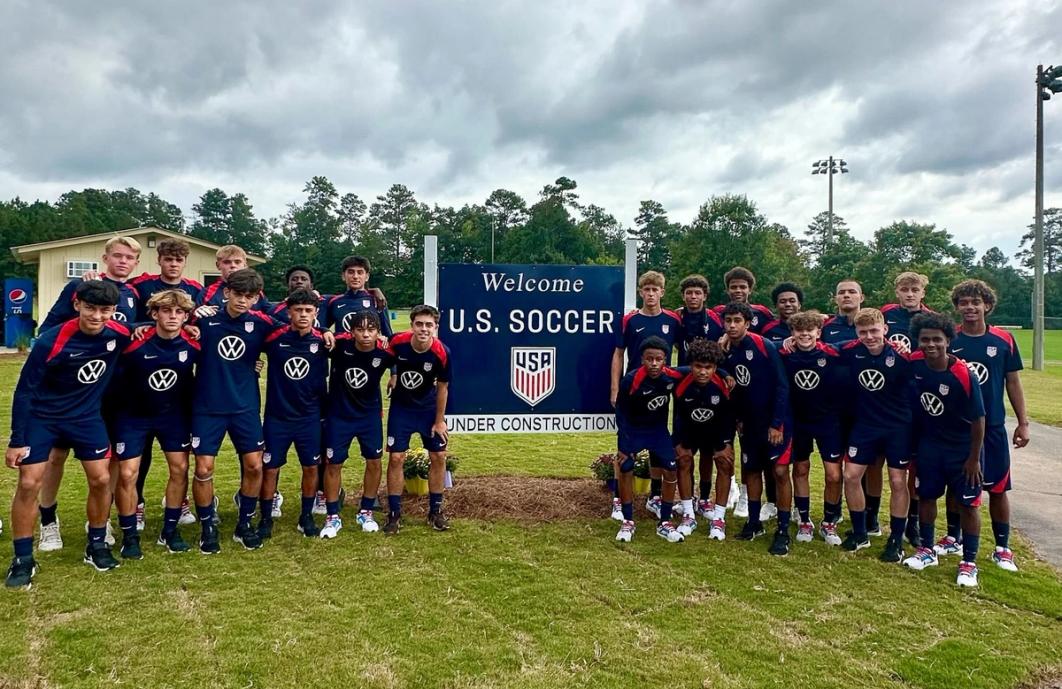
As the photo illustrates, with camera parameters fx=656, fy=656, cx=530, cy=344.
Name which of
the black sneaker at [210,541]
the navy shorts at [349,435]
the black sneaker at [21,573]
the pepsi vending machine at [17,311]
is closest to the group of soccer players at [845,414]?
the navy shorts at [349,435]

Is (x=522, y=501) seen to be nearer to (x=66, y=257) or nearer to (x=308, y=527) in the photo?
(x=308, y=527)

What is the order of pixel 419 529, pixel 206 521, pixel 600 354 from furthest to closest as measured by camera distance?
pixel 600 354
pixel 419 529
pixel 206 521

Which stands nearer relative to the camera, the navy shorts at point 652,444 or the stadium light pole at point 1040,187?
the navy shorts at point 652,444

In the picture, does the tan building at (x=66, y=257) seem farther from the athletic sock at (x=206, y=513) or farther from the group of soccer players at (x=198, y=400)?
the athletic sock at (x=206, y=513)

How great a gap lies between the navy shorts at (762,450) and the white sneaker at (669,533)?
2.38 feet

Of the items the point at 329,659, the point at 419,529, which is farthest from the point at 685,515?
the point at 329,659

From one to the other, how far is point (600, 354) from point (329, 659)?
141 inches

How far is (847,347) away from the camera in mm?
4863

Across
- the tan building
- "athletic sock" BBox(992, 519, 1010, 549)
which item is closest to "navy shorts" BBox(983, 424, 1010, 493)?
"athletic sock" BBox(992, 519, 1010, 549)

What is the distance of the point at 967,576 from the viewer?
13.9 ft

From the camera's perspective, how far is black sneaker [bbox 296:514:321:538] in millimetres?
5020

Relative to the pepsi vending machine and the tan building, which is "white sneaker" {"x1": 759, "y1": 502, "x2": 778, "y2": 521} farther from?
the pepsi vending machine

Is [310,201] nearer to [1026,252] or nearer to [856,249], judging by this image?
[856,249]

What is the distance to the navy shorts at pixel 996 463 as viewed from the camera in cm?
448
